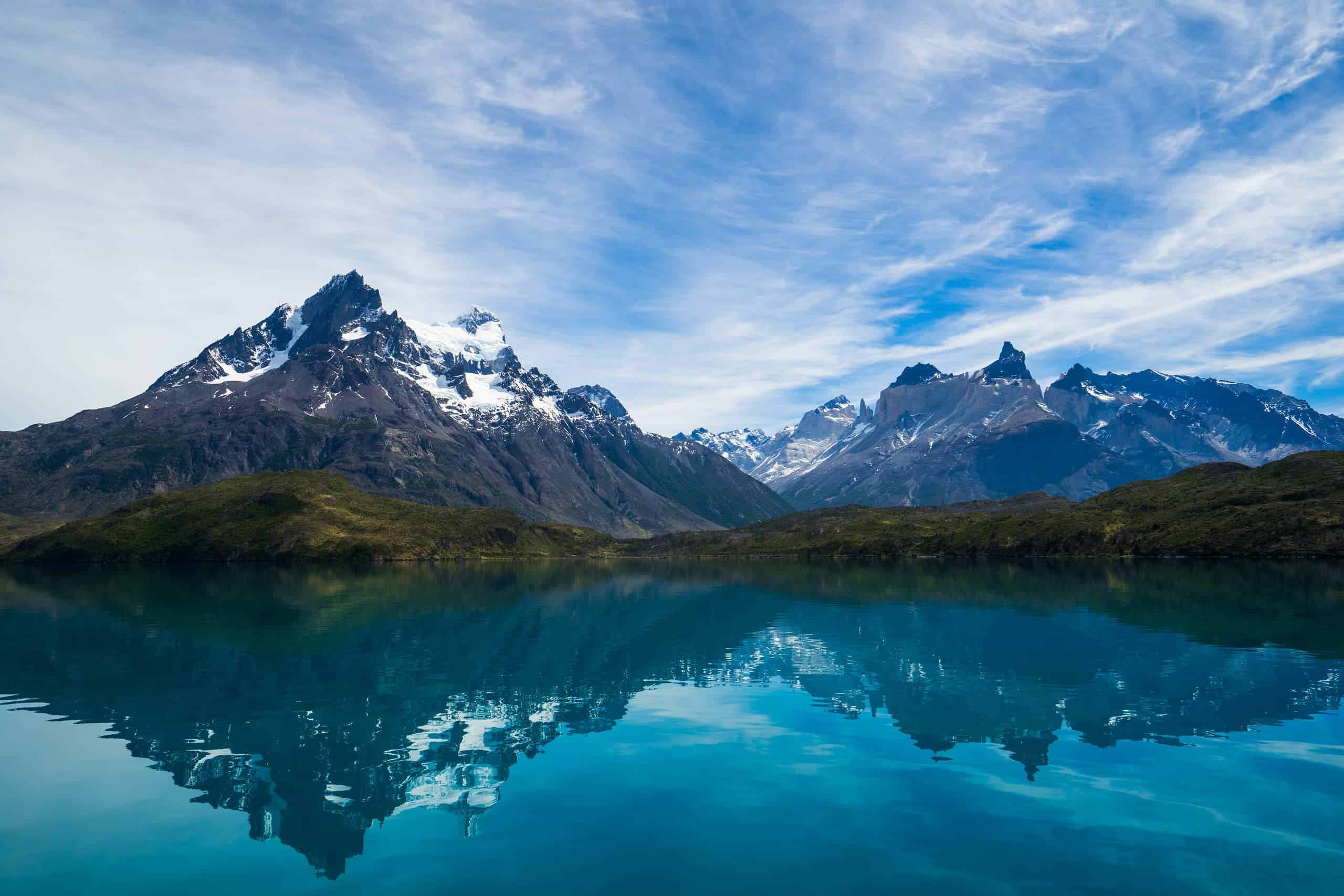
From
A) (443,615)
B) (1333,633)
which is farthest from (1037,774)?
(443,615)

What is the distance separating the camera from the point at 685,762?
39.9 meters

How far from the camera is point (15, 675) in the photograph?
65.9 m

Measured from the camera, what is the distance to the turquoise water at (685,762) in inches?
1051

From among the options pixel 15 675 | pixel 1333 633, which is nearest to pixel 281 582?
pixel 15 675

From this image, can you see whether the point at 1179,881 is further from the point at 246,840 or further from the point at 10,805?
the point at 10,805

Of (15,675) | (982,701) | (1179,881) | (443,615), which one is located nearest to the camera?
(1179,881)

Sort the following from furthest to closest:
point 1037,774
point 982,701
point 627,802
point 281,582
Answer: point 281,582, point 982,701, point 1037,774, point 627,802

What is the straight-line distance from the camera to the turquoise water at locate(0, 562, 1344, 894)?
26688mm

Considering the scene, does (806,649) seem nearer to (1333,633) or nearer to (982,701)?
(982,701)

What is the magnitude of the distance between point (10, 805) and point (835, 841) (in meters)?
35.1

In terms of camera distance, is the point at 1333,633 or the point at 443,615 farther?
the point at 443,615

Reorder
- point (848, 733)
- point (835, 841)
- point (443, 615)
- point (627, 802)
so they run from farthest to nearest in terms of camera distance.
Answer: point (443, 615)
point (848, 733)
point (627, 802)
point (835, 841)

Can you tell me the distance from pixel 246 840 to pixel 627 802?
14806 millimetres

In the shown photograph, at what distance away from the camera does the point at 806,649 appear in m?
78.6
